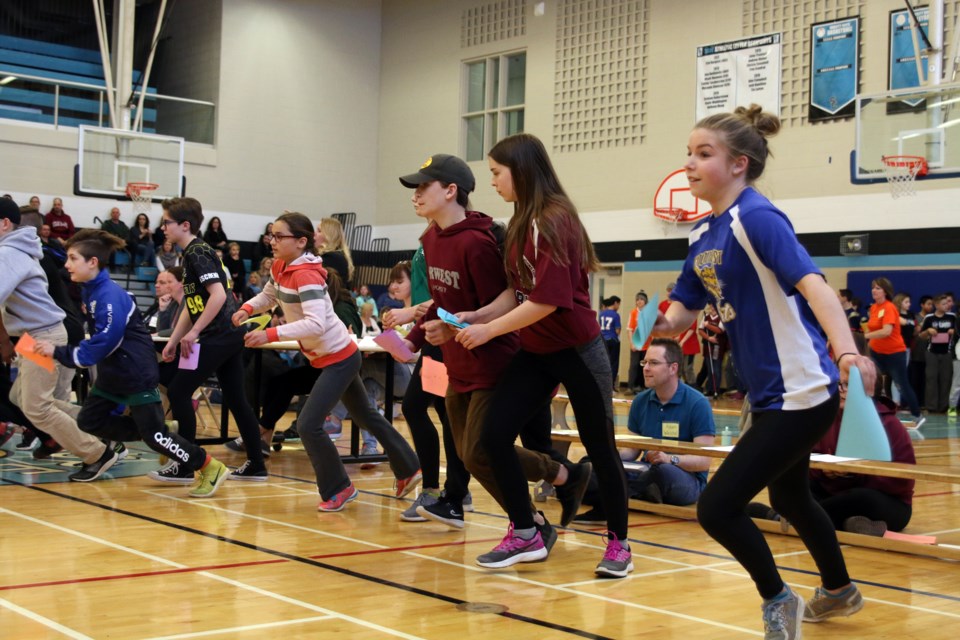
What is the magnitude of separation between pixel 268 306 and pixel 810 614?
358 cm

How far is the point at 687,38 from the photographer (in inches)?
699

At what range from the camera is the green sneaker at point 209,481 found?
229 inches

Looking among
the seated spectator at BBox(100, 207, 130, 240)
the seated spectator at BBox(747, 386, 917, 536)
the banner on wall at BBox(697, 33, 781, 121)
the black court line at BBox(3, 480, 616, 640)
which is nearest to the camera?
the black court line at BBox(3, 480, 616, 640)

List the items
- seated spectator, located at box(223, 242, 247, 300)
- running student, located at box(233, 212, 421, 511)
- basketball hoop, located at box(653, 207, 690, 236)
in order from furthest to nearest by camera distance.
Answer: seated spectator, located at box(223, 242, 247, 300) → basketball hoop, located at box(653, 207, 690, 236) → running student, located at box(233, 212, 421, 511)

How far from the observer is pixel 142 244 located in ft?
60.0

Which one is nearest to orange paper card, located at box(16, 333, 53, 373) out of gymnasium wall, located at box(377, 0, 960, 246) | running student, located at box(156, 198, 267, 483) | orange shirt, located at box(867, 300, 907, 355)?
running student, located at box(156, 198, 267, 483)

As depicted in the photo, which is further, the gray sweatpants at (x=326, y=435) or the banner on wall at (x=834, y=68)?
the banner on wall at (x=834, y=68)

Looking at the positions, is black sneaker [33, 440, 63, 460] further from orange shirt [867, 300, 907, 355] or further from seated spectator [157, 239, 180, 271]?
seated spectator [157, 239, 180, 271]

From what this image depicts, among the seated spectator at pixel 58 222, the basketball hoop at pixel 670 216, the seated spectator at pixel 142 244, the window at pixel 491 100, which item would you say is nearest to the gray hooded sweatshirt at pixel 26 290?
the seated spectator at pixel 58 222

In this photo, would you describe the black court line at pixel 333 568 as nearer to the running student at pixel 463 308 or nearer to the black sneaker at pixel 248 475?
the running student at pixel 463 308

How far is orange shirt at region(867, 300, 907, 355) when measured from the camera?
12.2 m

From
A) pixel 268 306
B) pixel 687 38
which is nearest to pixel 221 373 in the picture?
pixel 268 306

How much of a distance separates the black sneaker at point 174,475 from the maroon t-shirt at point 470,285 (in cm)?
253

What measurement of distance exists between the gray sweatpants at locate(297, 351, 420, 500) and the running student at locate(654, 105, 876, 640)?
2685 millimetres
